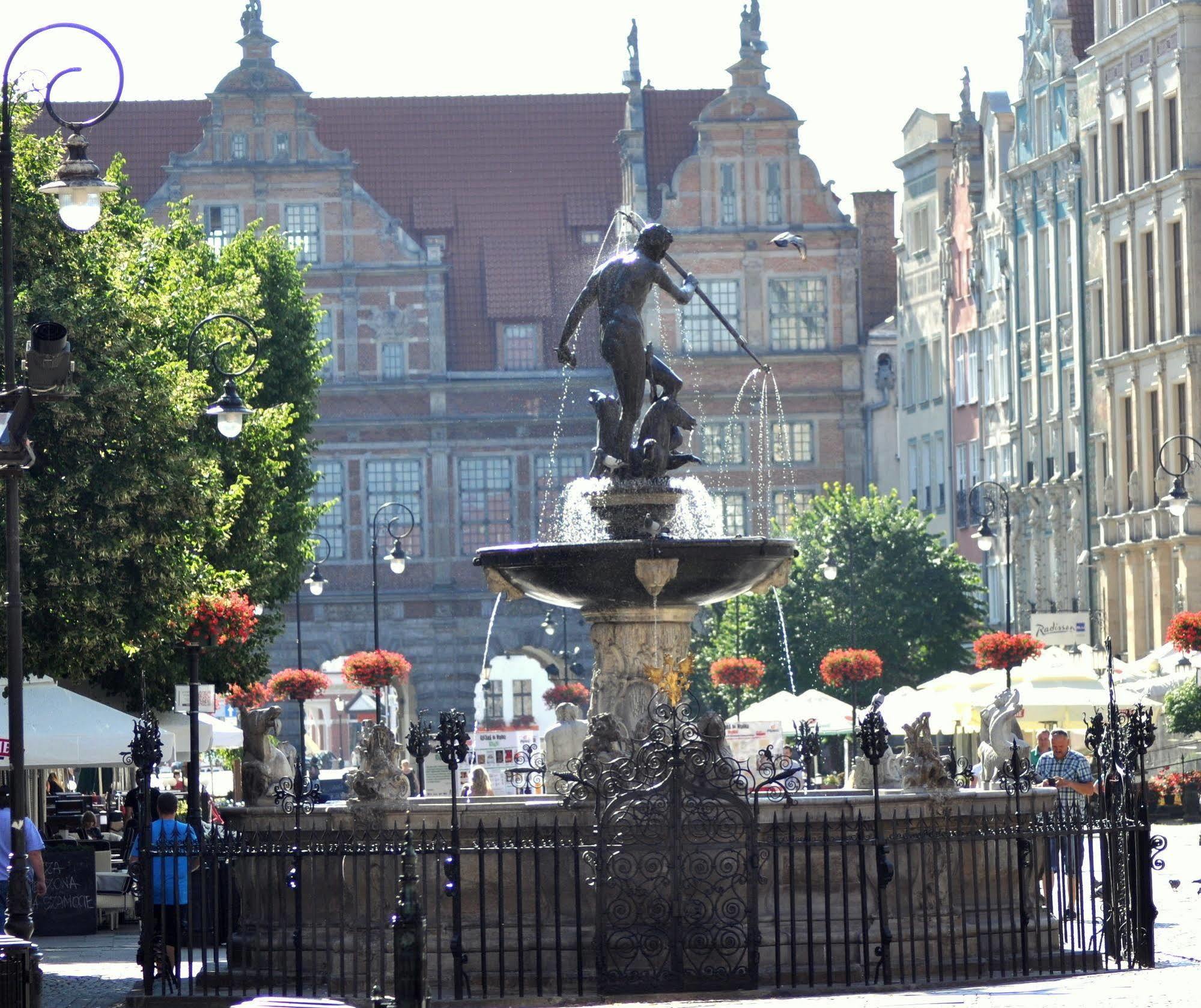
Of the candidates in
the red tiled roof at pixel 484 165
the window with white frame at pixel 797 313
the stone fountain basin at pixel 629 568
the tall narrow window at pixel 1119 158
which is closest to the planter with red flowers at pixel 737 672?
the tall narrow window at pixel 1119 158

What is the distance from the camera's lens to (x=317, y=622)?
6400cm

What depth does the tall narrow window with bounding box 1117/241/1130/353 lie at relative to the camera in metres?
49.5

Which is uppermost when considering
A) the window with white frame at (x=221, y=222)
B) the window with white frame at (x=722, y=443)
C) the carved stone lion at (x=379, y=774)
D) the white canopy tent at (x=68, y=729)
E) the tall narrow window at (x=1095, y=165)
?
the window with white frame at (x=221, y=222)

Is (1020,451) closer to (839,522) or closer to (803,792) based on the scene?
(839,522)

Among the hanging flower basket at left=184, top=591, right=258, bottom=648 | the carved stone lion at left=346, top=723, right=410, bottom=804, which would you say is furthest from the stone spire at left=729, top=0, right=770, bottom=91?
the carved stone lion at left=346, top=723, right=410, bottom=804

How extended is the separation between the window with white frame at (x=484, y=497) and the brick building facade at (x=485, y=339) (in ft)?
0.14

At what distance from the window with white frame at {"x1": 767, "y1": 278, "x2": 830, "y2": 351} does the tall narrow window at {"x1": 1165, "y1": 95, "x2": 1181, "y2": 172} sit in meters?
17.5

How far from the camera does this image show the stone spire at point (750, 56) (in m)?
62.9

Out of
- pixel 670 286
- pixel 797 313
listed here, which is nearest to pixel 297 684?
pixel 797 313

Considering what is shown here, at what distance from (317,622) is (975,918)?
1914 inches

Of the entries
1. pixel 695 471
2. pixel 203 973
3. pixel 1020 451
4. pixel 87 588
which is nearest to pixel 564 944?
pixel 203 973

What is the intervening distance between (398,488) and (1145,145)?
21.8 m

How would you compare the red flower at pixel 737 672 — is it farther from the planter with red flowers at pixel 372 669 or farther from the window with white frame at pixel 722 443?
the window with white frame at pixel 722 443

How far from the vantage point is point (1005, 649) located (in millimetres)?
36250
